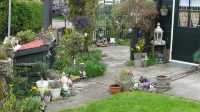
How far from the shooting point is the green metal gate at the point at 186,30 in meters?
15.0

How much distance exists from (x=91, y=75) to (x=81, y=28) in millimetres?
3468

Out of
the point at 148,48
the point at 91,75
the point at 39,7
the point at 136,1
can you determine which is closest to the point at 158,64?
the point at 148,48

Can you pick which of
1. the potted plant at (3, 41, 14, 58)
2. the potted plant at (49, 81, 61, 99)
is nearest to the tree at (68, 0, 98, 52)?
the potted plant at (49, 81, 61, 99)

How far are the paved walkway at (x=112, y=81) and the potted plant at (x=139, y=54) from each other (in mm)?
308

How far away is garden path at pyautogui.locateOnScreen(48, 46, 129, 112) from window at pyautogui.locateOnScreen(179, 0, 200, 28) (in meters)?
2.50

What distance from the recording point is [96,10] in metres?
16.9

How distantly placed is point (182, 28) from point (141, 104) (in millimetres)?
5828

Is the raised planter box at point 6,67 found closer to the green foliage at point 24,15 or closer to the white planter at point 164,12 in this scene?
the green foliage at point 24,15

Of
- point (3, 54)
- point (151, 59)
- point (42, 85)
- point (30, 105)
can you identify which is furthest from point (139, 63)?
point (30, 105)

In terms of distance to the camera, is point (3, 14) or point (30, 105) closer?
point (30, 105)

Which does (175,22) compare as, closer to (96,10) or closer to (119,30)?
(96,10)

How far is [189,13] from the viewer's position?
15227 mm

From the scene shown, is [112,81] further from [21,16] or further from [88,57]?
[21,16]

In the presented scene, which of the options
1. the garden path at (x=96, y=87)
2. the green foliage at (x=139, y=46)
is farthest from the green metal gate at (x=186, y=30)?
the garden path at (x=96, y=87)
